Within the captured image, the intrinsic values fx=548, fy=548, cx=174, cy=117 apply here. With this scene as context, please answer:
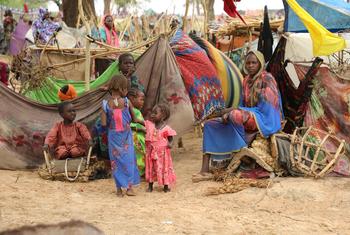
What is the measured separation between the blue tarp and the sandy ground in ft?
7.81

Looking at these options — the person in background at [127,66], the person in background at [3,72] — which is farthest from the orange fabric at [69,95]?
the person in background at [3,72]

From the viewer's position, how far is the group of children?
5332 mm

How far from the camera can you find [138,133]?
6.00 meters

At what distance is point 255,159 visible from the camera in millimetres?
5594

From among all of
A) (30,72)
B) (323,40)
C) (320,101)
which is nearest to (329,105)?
(320,101)

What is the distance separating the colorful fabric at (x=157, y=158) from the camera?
18.0ft

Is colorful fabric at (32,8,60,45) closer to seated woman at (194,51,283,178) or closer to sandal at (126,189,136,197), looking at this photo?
seated woman at (194,51,283,178)

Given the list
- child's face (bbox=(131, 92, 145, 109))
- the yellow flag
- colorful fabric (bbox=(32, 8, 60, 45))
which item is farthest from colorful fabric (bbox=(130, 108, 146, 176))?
colorful fabric (bbox=(32, 8, 60, 45))

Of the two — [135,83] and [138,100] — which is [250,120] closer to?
[138,100]

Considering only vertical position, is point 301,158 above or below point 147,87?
below

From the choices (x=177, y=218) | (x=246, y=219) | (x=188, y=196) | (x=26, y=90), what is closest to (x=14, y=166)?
(x=26, y=90)

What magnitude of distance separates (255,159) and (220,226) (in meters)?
1.41

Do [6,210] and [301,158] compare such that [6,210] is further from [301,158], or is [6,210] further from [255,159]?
[301,158]

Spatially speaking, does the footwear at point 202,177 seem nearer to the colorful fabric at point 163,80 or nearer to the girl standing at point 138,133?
the girl standing at point 138,133
